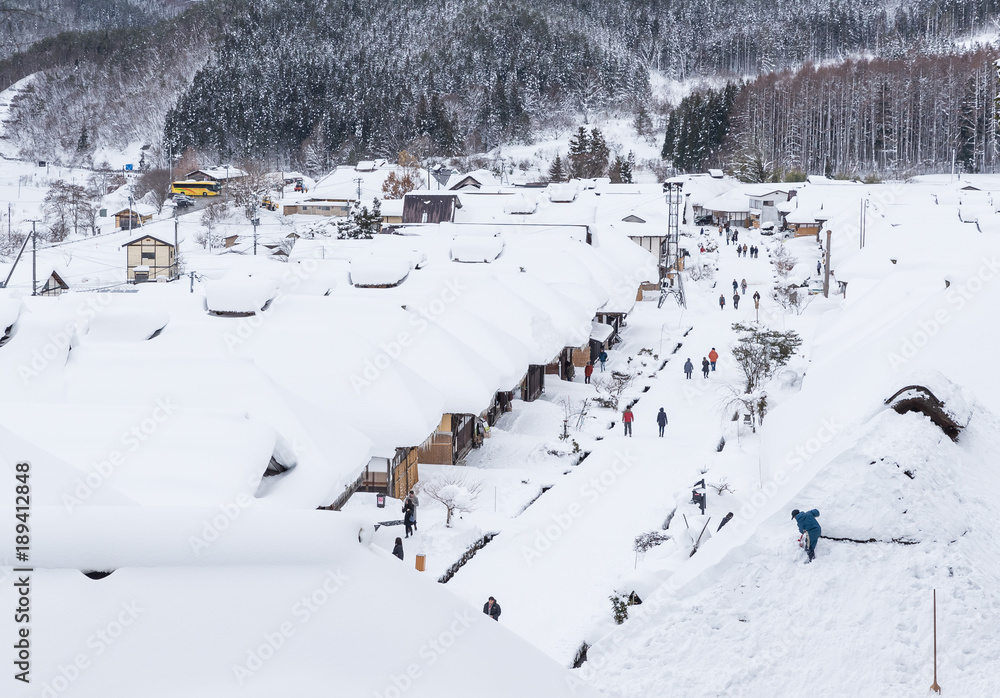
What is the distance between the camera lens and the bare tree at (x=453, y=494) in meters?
15.4

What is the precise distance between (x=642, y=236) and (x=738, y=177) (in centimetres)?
3865

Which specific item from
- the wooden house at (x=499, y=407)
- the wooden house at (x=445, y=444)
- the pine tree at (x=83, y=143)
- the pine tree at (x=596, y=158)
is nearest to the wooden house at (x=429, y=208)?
the wooden house at (x=499, y=407)

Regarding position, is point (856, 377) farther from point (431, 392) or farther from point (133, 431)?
point (133, 431)

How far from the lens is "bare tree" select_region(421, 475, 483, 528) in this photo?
15352 millimetres

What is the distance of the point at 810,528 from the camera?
24.2 feet

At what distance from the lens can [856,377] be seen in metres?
12.8

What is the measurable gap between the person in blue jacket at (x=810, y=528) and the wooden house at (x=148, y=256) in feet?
144

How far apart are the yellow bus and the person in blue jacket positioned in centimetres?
8040

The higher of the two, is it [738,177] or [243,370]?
[738,177]

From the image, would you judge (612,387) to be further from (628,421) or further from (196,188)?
(196,188)

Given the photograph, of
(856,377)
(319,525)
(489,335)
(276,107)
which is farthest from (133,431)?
(276,107)

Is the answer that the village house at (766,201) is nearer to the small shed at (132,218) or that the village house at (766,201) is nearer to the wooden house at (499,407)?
the small shed at (132,218)

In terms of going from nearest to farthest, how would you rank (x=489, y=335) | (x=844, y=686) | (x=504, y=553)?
1. (x=844, y=686)
2. (x=504, y=553)
3. (x=489, y=335)

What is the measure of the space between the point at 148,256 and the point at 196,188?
119 feet
